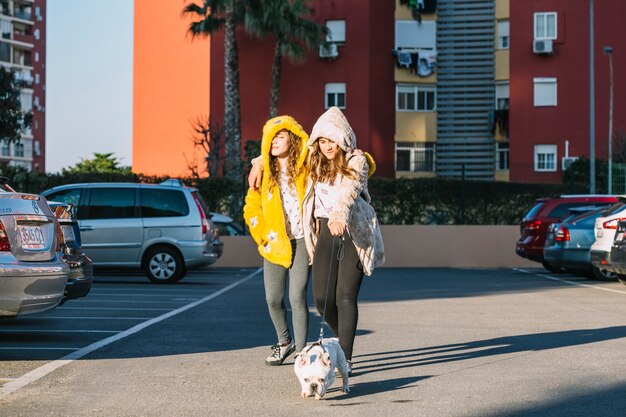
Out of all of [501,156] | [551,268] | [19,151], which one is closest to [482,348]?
[551,268]

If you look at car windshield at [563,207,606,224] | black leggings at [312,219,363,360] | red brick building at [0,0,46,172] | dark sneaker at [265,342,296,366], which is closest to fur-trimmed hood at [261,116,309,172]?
black leggings at [312,219,363,360]

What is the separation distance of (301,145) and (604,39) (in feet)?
129

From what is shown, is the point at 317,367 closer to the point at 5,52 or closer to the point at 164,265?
the point at 164,265

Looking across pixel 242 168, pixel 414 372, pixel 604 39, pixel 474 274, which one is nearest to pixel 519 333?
pixel 414 372

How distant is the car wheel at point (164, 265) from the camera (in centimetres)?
2155

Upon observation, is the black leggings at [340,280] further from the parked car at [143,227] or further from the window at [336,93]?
the window at [336,93]

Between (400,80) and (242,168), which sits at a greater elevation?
(400,80)

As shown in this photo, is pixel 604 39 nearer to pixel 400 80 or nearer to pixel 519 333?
pixel 400 80

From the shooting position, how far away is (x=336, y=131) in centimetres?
832

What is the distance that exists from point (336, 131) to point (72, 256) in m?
4.90

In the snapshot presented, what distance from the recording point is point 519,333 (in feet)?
39.9

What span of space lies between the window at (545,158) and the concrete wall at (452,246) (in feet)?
50.9

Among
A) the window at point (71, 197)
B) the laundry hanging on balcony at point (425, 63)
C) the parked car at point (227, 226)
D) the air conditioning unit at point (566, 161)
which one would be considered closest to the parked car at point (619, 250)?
the window at point (71, 197)

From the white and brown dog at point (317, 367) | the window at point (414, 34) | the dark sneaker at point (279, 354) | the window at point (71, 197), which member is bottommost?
the dark sneaker at point (279, 354)
